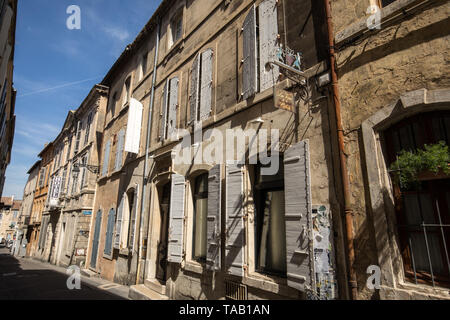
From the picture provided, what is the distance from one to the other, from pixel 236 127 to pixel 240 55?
1703 millimetres

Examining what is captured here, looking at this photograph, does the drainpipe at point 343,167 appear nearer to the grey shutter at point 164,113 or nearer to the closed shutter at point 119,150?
the grey shutter at point 164,113

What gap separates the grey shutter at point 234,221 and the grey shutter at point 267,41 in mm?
1789

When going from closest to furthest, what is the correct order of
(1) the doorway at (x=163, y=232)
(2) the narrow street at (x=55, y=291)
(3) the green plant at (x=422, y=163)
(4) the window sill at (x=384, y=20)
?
1. (3) the green plant at (x=422, y=163)
2. (4) the window sill at (x=384, y=20)
3. (2) the narrow street at (x=55, y=291)
4. (1) the doorway at (x=163, y=232)

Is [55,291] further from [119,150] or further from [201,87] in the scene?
[201,87]

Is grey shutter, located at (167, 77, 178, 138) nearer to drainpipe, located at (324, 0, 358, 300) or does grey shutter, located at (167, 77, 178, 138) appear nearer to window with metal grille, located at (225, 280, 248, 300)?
window with metal grille, located at (225, 280, 248, 300)

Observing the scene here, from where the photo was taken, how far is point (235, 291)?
15.8 ft

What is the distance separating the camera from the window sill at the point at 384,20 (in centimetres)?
326

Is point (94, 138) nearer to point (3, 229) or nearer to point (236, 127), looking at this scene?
point (236, 127)

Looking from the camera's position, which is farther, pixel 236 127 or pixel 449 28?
pixel 236 127

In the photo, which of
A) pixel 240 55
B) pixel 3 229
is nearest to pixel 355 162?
pixel 240 55
